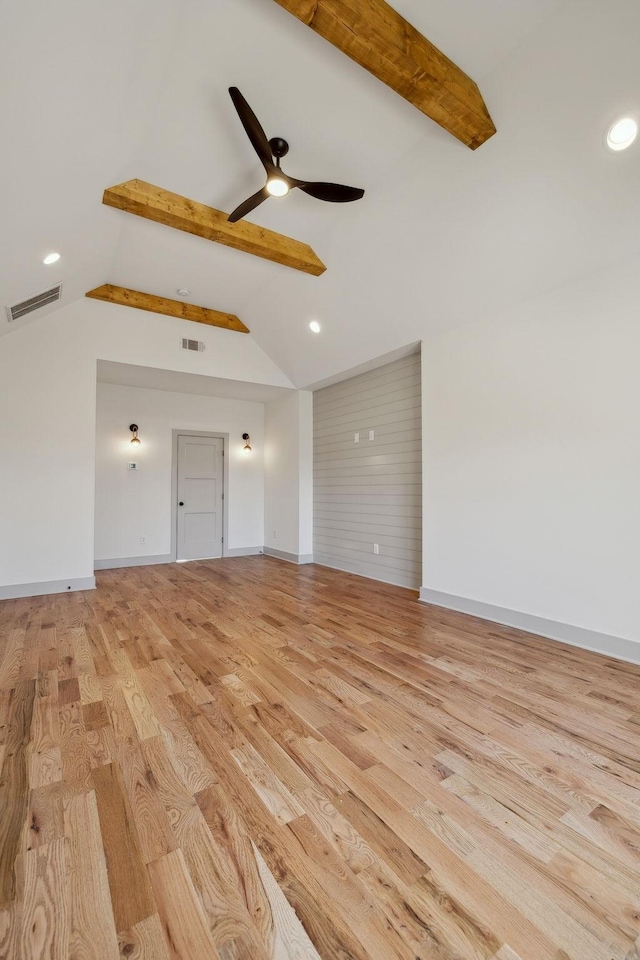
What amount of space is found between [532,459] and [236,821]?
329cm

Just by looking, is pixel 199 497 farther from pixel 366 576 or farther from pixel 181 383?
pixel 366 576

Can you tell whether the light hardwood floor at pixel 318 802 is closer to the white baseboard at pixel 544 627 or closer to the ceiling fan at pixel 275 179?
the white baseboard at pixel 544 627

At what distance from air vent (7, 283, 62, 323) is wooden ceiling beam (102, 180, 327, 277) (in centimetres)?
136

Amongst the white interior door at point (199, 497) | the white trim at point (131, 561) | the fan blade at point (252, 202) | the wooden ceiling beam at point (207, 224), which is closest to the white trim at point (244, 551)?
the white interior door at point (199, 497)

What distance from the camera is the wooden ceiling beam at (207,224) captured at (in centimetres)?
351

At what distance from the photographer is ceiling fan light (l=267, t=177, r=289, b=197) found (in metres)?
2.96

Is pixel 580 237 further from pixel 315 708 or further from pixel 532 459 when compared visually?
pixel 315 708

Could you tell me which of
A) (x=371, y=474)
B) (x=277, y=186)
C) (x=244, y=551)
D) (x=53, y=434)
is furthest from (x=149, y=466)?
(x=277, y=186)

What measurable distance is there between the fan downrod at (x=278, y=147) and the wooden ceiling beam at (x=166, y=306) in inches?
117

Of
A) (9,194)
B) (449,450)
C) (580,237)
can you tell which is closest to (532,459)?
(449,450)

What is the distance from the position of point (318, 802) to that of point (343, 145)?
4.15 meters

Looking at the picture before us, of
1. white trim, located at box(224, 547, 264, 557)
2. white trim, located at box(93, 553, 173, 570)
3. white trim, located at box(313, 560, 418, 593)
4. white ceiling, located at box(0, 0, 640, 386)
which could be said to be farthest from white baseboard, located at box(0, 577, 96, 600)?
white trim, located at box(313, 560, 418, 593)

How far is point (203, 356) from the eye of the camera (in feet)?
19.6

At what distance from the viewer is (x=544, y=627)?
3439 millimetres
